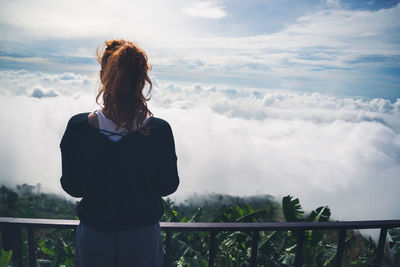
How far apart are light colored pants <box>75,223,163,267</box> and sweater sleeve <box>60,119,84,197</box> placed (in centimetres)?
20

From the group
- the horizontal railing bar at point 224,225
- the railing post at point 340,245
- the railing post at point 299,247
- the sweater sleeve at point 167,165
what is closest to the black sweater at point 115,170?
the sweater sleeve at point 167,165

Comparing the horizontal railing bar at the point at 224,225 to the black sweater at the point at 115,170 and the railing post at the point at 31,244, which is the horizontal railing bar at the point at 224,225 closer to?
the railing post at the point at 31,244

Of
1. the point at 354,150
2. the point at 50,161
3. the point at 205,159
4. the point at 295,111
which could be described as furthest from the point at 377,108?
the point at 50,161

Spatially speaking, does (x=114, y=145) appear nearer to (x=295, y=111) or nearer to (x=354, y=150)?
(x=354, y=150)

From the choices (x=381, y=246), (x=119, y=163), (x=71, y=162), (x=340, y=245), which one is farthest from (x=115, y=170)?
(x=381, y=246)

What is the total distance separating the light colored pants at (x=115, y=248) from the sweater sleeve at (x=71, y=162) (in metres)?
0.20

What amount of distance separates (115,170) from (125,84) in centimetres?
36

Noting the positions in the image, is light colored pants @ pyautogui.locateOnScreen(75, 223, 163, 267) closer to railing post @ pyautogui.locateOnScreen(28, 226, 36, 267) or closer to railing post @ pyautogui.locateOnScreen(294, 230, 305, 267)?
railing post @ pyautogui.locateOnScreen(28, 226, 36, 267)

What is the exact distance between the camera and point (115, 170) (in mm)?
1194

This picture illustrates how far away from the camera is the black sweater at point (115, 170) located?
1194 millimetres

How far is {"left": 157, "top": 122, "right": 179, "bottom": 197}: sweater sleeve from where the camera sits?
129 centimetres

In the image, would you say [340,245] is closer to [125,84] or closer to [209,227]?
[209,227]

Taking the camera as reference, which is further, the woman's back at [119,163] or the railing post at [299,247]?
the railing post at [299,247]

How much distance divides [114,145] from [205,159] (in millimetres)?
142826
